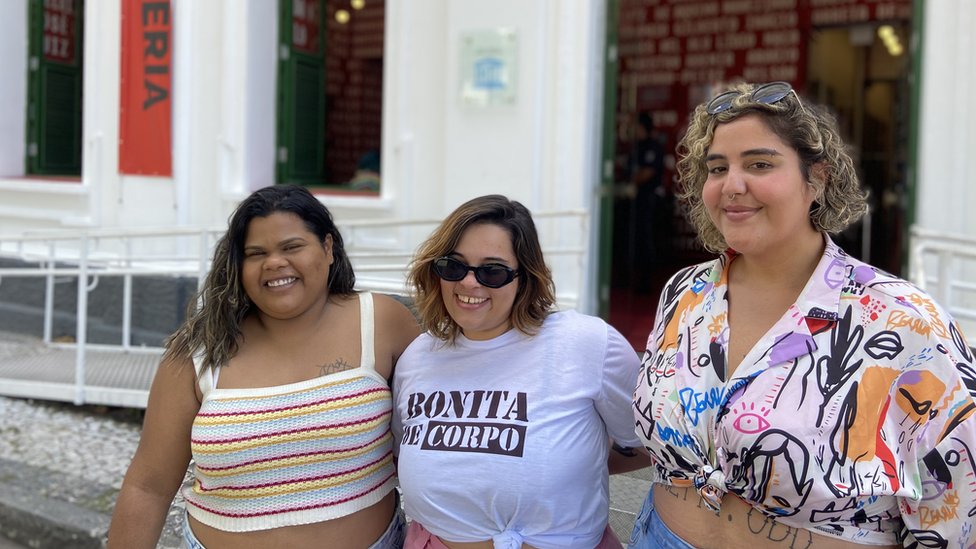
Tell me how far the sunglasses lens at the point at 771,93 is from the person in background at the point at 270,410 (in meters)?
1.12

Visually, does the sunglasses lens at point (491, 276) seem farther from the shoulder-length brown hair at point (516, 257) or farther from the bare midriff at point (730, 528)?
the bare midriff at point (730, 528)

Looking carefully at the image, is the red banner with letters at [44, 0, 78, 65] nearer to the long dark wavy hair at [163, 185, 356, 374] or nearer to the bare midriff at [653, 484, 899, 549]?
the long dark wavy hair at [163, 185, 356, 374]

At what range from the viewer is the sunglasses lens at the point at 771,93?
73.7 inches

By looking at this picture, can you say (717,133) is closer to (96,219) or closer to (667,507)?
(667,507)

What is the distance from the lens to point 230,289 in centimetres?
232

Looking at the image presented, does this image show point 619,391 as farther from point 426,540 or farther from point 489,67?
point 489,67

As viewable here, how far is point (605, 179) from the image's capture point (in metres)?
6.65

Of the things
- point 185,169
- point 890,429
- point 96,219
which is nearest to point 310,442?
point 890,429

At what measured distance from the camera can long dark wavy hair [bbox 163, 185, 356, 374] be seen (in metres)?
2.30

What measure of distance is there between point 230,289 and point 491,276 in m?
0.67

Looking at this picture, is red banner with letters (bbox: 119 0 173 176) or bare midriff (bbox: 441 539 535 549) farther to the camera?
red banner with letters (bbox: 119 0 173 176)

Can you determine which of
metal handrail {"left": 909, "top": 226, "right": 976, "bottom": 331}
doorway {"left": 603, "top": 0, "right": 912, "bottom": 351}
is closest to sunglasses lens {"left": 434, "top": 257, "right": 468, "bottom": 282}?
metal handrail {"left": 909, "top": 226, "right": 976, "bottom": 331}

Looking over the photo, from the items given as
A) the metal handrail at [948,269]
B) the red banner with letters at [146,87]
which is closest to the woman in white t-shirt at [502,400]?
the metal handrail at [948,269]

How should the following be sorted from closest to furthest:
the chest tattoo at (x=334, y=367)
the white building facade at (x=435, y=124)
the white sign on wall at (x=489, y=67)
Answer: the chest tattoo at (x=334, y=367) → the white building facade at (x=435, y=124) → the white sign on wall at (x=489, y=67)
